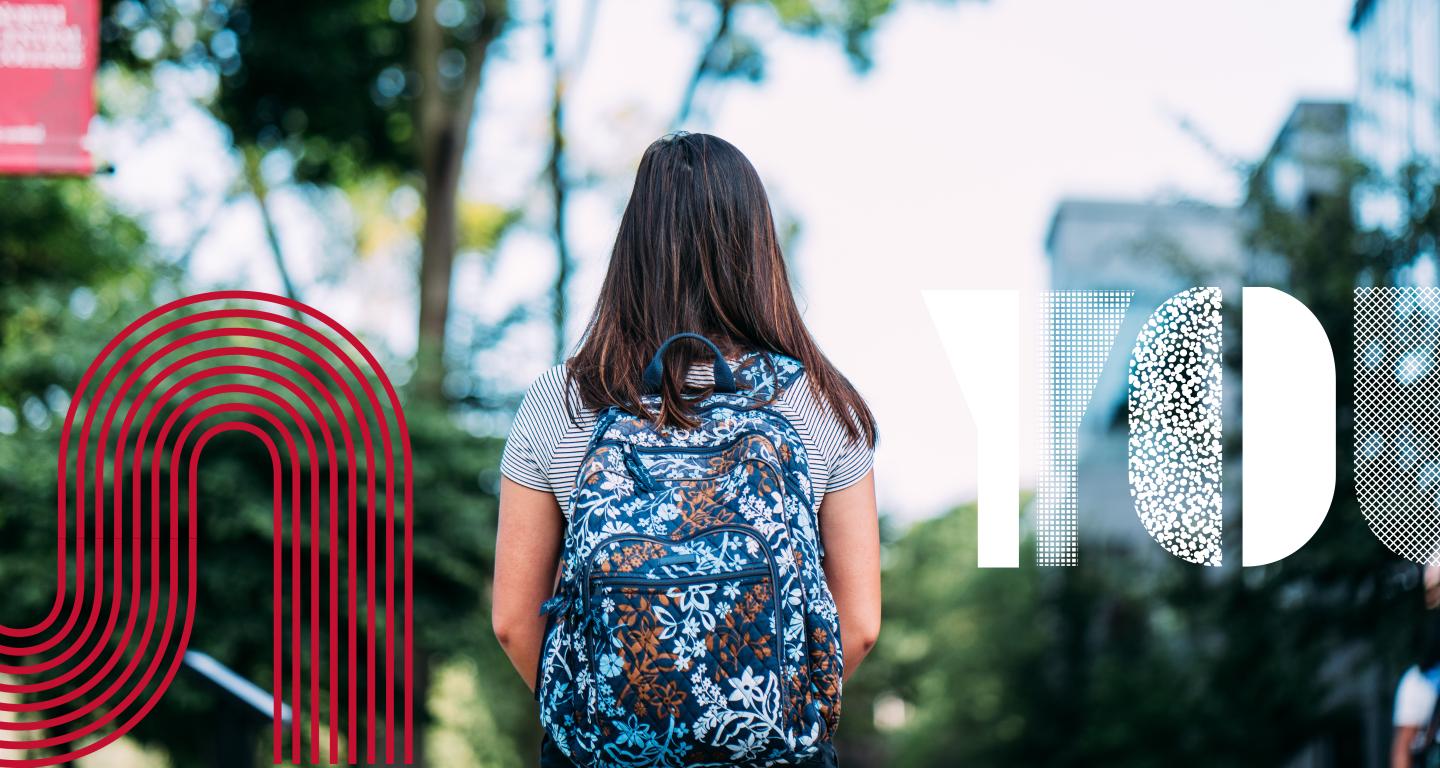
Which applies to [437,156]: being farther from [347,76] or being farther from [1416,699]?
[1416,699]

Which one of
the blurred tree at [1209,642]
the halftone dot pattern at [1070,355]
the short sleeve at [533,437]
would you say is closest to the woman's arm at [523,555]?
the short sleeve at [533,437]

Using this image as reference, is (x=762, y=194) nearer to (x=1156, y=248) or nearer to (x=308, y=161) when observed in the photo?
(x=1156, y=248)

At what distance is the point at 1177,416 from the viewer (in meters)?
6.49

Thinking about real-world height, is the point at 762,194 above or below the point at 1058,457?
above

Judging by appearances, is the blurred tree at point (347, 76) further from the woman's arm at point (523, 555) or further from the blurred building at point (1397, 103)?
the woman's arm at point (523, 555)

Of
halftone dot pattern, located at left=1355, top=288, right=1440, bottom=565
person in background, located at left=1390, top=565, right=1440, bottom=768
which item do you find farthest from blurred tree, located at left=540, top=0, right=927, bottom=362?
person in background, located at left=1390, top=565, right=1440, bottom=768

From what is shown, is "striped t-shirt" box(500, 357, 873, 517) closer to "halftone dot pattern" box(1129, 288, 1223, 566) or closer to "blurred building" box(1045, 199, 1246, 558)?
"halftone dot pattern" box(1129, 288, 1223, 566)

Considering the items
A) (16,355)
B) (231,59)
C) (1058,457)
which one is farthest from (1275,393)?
(231,59)

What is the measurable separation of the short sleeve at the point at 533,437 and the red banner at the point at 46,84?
3.57 meters

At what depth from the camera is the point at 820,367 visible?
86.8 inches

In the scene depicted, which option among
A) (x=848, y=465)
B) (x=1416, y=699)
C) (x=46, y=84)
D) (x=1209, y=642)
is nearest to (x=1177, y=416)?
(x=1416, y=699)

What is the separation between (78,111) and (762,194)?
3.84 metres

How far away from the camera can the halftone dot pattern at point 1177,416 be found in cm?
636

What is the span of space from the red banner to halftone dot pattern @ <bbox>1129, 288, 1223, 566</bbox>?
4.36 meters
